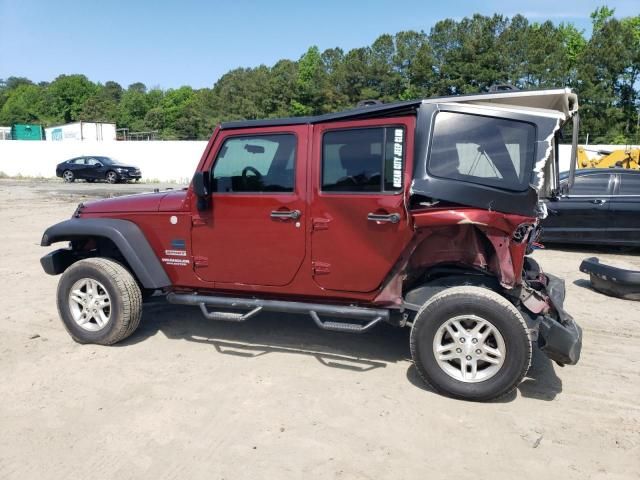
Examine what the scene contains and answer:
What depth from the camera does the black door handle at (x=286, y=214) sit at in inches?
173

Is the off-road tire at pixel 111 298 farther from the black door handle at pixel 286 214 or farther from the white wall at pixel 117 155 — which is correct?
the white wall at pixel 117 155

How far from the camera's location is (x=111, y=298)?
16.0 feet

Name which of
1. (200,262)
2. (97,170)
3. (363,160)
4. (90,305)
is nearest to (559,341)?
(363,160)

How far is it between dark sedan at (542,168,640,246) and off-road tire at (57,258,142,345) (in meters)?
6.93

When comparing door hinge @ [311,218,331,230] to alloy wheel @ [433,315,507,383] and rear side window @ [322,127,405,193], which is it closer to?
rear side window @ [322,127,405,193]

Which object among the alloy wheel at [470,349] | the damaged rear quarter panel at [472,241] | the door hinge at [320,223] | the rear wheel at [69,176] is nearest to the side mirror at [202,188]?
the door hinge at [320,223]

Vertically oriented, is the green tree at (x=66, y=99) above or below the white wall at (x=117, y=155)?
above

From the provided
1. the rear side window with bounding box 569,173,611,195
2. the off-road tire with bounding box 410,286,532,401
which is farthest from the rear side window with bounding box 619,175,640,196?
the off-road tire with bounding box 410,286,532,401

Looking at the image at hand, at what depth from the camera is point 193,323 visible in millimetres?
5672

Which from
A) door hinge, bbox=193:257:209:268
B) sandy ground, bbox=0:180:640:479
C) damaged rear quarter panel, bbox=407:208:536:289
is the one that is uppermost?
damaged rear quarter panel, bbox=407:208:536:289

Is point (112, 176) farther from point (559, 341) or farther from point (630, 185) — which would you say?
point (559, 341)

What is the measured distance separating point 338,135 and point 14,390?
10.1 ft

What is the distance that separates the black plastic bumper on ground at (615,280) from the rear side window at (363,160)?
3.84 meters

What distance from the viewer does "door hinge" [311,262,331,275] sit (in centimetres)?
438
